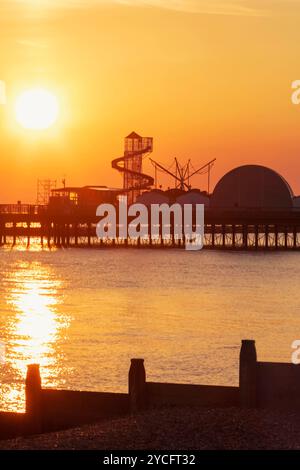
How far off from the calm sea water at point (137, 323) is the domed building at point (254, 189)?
74399mm

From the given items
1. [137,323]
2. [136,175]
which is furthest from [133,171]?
[137,323]

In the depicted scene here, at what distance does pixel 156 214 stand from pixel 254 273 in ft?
277

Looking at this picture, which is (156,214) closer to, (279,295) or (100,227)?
(100,227)

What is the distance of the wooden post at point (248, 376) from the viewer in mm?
13906

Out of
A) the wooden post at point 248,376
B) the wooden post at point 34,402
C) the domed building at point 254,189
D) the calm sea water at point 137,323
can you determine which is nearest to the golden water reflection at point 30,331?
the calm sea water at point 137,323

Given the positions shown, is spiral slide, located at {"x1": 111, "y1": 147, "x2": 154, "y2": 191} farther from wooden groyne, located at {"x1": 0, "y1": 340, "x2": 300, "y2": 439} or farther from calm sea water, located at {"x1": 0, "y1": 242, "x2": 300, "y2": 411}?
wooden groyne, located at {"x1": 0, "y1": 340, "x2": 300, "y2": 439}

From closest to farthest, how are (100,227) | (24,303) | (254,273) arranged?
(24,303) < (254,273) < (100,227)

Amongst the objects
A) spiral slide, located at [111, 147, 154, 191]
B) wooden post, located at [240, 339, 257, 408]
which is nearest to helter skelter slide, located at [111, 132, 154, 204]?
spiral slide, located at [111, 147, 154, 191]

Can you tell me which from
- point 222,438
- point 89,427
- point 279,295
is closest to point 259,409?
point 222,438

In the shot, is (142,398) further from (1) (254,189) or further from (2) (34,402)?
(1) (254,189)

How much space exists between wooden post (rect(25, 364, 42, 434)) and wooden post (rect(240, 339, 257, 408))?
272 centimetres

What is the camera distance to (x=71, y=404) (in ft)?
45.6

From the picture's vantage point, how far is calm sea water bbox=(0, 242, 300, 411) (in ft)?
103
